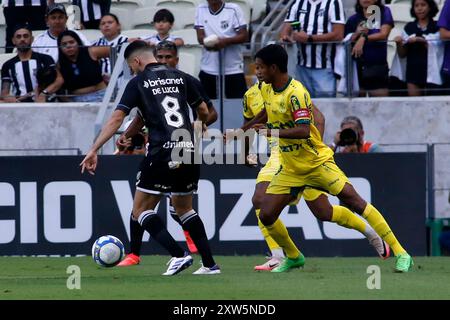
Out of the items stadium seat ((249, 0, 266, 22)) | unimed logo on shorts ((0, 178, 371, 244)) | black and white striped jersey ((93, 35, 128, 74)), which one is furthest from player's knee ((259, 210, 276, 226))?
stadium seat ((249, 0, 266, 22))

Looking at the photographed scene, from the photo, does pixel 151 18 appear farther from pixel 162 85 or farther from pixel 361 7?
pixel 162 85

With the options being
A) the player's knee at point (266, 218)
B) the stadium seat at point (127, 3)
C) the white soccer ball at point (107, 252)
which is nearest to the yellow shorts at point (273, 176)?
the player's knee at point (266, 218)

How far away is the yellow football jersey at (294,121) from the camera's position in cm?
1166

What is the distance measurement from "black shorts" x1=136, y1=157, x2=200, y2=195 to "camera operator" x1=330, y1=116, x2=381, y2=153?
4850mm

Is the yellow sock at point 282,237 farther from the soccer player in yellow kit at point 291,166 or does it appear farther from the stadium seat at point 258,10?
the stadium seat at point 258,10

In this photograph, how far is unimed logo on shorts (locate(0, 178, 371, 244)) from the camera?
53.4ft

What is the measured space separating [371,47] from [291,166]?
16.9 feet

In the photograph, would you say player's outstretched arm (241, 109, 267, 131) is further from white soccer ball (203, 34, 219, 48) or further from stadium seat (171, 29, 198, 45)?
stadium seat (171, 29, 198, 45)

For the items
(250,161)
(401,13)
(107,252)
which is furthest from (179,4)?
(107,252)

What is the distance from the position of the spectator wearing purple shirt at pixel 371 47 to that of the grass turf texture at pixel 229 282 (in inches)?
132

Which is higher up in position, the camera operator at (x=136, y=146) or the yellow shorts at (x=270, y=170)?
the yellow shorts at (x=270, y=170)

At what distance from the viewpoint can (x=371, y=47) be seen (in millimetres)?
16828

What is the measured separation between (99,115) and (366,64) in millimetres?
3711

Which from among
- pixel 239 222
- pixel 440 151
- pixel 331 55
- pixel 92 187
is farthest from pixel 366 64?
pixel 92 187
